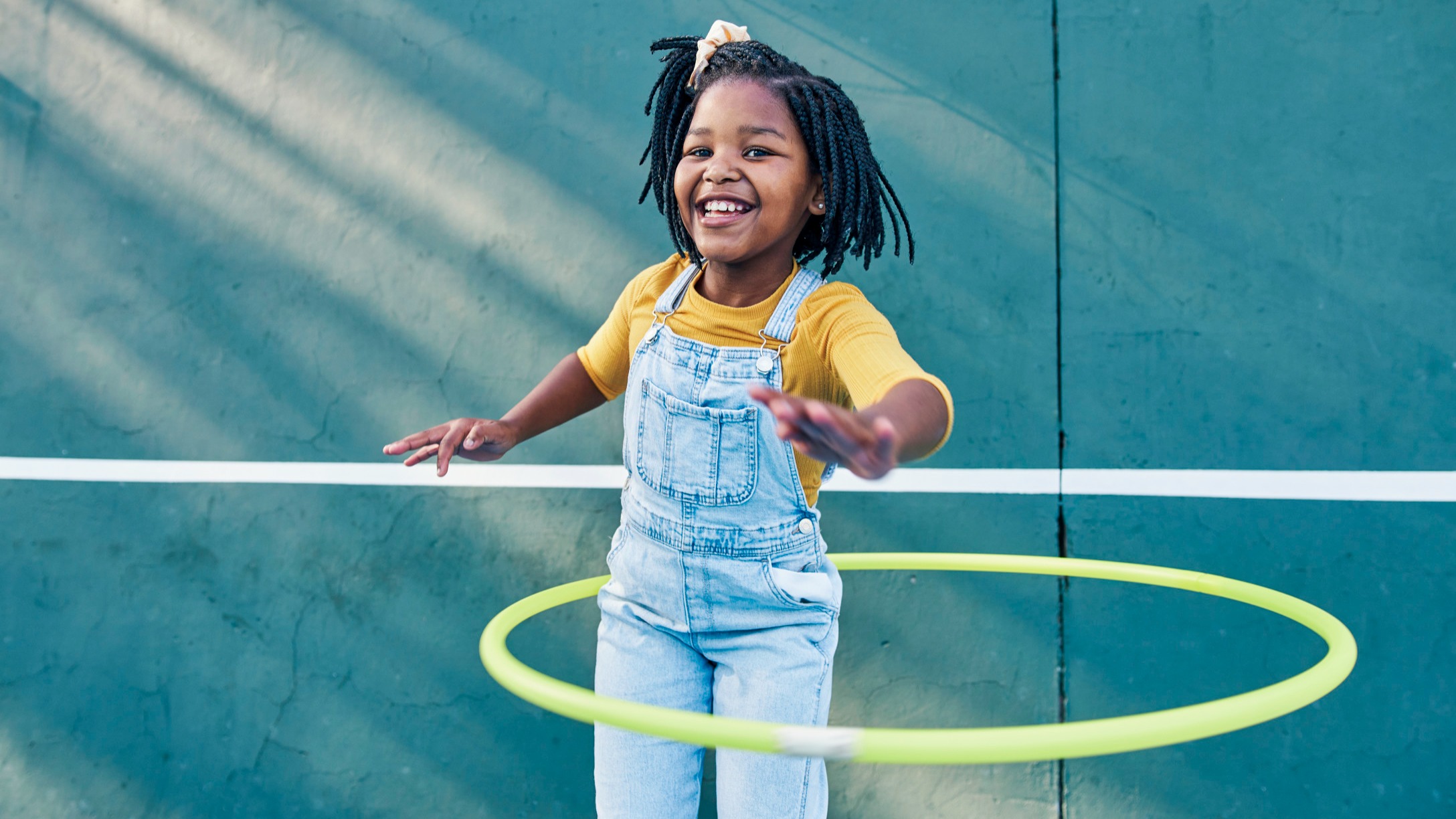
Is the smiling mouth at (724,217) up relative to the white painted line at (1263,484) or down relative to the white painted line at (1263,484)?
up

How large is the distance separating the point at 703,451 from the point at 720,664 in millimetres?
381

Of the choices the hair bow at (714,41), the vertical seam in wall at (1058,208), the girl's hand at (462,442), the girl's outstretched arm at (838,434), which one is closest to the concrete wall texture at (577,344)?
the vertical seam in wall at (1058,208)

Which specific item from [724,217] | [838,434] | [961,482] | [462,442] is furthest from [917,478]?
[838,434]

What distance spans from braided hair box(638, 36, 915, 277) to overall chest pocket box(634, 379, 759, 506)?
0.32m

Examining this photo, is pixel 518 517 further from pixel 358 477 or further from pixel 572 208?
pixel 572 208

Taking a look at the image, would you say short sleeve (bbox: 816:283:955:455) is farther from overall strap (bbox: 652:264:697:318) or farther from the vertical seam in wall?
the vertical seam in wall

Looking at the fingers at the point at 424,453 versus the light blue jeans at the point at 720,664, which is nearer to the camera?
the light blue jeans at the point at 720,664

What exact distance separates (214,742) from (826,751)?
205cm

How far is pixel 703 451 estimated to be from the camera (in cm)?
153

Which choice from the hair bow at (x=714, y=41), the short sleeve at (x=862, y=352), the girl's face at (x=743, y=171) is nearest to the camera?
the short sleeve at (x=862, y=352)

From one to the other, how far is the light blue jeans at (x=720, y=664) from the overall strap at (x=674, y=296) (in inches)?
15.9

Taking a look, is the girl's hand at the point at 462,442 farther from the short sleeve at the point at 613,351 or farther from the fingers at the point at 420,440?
the short sleeve at the point at 613,351

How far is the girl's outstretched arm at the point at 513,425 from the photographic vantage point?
1695 mm

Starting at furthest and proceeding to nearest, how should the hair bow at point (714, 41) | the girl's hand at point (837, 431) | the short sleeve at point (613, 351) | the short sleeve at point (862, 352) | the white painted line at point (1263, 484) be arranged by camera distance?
the white painted line at point (1263, 484)
the short sleeve at point (613, 351)
the hair bow at point (714, 41)
the short sleeve at point (862, 352)
the girl's hand at point (837, 431)
